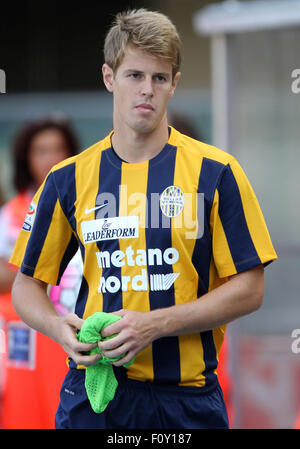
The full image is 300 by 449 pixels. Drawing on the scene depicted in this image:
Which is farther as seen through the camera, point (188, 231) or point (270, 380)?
point (270, 380)

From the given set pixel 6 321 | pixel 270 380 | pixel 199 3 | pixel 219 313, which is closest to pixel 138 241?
pixel 219 313

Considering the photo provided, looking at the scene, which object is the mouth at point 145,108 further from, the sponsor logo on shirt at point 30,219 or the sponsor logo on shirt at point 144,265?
the sponsor logo on shirt at point 30,219

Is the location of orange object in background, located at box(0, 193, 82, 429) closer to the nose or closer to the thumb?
the thumb

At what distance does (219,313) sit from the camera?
2.56 metres

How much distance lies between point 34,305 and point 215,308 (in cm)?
65

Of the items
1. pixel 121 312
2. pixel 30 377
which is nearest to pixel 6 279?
pixel 30 377

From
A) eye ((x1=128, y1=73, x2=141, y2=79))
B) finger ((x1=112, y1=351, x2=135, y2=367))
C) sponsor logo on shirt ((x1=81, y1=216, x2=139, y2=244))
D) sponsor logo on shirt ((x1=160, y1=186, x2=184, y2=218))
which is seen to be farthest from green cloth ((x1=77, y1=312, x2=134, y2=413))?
eye ((x1=128, y1=73, x2=141, y2=79))

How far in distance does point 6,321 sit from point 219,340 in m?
2.04

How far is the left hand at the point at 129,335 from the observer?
2.46 metres

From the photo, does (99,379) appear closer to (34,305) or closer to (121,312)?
(121,312)

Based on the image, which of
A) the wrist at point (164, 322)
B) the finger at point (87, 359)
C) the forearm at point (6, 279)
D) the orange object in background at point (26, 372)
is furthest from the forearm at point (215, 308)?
the forearm at point (6, 279)

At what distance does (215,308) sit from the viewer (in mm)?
2553

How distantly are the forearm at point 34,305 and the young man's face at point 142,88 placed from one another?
66 cm
